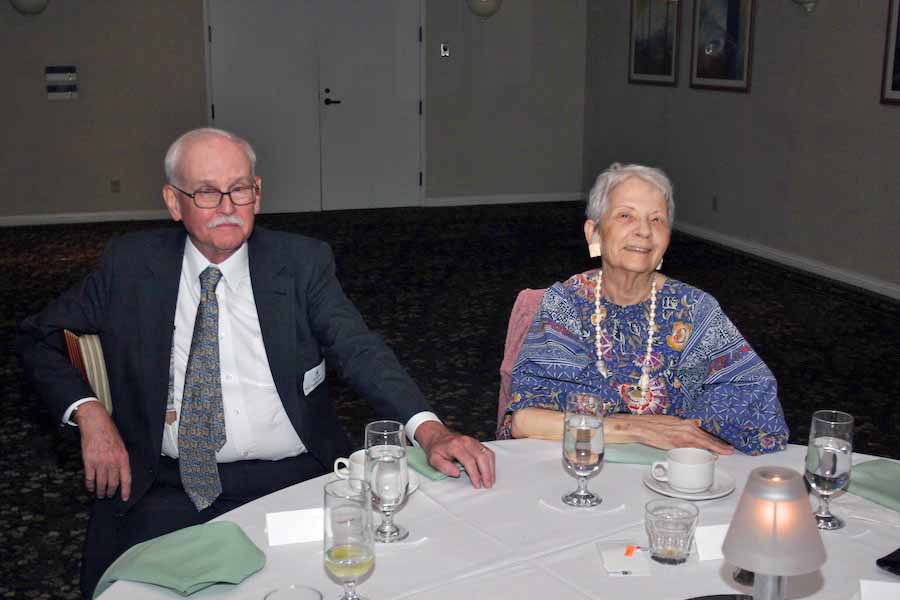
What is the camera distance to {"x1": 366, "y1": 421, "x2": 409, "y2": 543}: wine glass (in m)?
1.72

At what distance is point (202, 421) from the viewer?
2.34 m

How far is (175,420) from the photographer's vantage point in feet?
7.86

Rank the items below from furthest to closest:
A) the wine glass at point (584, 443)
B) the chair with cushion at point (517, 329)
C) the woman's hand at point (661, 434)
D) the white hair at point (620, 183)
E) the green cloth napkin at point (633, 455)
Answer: the chair with cushion at point (517, 329), the white hair at point (620, 183), the woman's hand at point (661, 434), the green cloth napkin at point (633, 455), the wine glass at point (584, 443)

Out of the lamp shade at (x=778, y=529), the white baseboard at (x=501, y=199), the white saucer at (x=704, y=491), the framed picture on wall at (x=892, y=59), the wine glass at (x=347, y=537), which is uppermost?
the framed picture on wall at (x=892, y=59)

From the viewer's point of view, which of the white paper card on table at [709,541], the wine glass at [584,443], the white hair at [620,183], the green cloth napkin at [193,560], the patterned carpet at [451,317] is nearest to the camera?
the green cloth napkin at [193,560]

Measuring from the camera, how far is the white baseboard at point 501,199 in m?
11.0

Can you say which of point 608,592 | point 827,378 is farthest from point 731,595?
point 827,378

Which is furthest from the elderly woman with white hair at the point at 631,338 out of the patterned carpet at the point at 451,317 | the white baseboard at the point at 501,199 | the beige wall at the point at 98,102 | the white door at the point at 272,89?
the white baseboard at the point at 501,199

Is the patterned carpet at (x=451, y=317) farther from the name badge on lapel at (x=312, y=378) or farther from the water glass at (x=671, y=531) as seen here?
the water glass at (x=671, y=531)

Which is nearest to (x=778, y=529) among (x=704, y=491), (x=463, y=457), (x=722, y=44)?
(x=704, y=491)

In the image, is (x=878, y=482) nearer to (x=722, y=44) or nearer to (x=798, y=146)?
(x=798, y=146)

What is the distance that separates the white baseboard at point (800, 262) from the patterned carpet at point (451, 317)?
133 millimetres

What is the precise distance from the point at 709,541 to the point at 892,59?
19.2 ft

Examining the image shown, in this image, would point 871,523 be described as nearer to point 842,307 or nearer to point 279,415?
point 279,415
